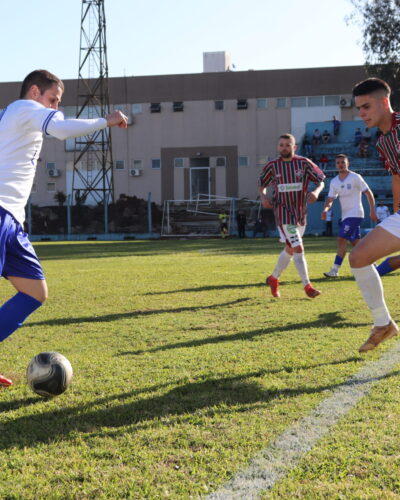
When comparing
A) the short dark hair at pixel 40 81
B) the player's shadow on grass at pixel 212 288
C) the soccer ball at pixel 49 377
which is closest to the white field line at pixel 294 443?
the soccer ball at pixel 49 377

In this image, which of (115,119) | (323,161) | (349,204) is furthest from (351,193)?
(323,161)

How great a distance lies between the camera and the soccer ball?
3.72 metres

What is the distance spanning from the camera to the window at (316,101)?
45066 mm

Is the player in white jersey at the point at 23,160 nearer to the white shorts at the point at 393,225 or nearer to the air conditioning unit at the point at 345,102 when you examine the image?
the white shorts at the point at 393,225

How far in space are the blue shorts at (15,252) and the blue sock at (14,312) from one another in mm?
155

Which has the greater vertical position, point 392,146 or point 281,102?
point 281,102

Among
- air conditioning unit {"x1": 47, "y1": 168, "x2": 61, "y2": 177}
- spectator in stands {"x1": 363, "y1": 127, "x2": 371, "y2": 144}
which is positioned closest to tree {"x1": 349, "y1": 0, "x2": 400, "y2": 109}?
spectator in stands {"x1": 363, "y1": 127, "x2": 371, "y2": 144}

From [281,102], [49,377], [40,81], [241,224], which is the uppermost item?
[281,102]

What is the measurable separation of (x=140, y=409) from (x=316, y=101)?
4424 cm

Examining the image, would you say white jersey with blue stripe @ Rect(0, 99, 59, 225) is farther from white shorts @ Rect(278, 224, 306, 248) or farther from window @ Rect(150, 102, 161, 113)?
window @ Rect(150, 102, 161, 113)

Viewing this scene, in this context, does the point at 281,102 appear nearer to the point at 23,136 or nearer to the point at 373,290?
the point at 373,290

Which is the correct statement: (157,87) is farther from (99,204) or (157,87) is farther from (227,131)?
(99,204)

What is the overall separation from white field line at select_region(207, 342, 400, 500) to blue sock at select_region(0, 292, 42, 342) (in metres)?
1.97

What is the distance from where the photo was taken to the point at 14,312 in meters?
4.07
